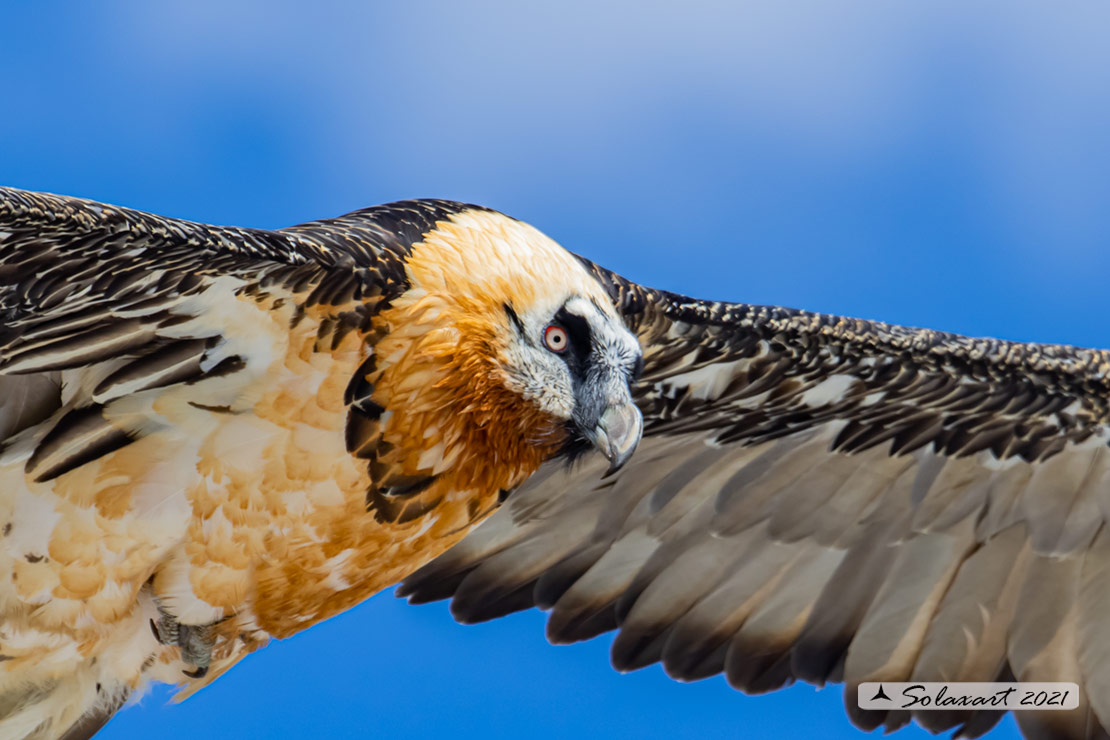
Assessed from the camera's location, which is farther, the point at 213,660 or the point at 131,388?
the point at 213,660

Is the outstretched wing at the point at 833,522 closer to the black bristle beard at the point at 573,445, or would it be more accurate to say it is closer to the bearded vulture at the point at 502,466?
the bearded vulture at the point at 502,466

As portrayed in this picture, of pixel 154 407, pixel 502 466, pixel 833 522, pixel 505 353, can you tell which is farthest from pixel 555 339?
pixel 833 522

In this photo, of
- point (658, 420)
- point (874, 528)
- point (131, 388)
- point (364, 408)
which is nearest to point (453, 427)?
point (364, 408)

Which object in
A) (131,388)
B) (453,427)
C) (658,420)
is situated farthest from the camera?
(658,420)

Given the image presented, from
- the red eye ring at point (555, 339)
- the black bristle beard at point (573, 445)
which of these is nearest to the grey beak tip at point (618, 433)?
the black bristle beard at point (573, 445)

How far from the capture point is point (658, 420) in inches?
265

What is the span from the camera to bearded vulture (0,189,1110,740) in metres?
4.87

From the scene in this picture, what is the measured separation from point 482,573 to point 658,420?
129 cm

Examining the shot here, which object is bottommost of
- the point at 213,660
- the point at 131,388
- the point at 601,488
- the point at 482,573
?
the point at 213,660

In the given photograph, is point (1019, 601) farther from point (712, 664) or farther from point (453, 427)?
point (453, 427)

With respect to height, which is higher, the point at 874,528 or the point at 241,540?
the point at 874,528

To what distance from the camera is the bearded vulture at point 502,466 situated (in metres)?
4.87

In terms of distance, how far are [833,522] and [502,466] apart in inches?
87.7

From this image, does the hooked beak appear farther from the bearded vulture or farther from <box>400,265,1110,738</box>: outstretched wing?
<box>400,265,1110,738</box>: outstretched wing
